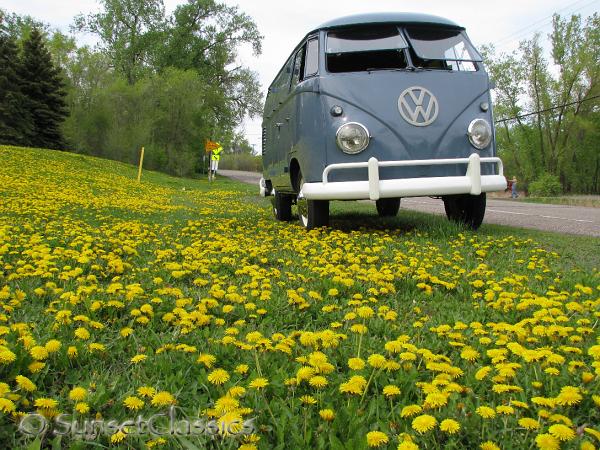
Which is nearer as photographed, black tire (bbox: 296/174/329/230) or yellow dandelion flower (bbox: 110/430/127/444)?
yellow dandelion flower (bbox: 110/430/127/444)

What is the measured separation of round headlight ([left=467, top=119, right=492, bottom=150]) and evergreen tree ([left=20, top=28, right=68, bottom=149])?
3553 centimetres

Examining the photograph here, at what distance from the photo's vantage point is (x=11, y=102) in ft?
110

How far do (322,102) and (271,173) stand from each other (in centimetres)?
334

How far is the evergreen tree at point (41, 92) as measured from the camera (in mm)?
35562

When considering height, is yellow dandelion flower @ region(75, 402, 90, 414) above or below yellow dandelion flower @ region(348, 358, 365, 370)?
below

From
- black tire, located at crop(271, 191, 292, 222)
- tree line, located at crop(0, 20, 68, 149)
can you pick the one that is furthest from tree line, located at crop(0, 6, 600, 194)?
black tire, located at crop(271, 191, 292, 222)

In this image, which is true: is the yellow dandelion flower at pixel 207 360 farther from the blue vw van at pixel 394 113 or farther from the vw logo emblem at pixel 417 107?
the vw logo emblem at pixel 417 107

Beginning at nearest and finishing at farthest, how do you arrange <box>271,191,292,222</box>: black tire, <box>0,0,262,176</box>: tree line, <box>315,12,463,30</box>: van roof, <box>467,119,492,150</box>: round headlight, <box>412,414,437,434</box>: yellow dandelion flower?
<box>412,414,437,434</box>: yellow dandelion flower, <box>467,119,492,150</box>: round headlight, <box>315,12,463,30</box>: van roof, <box>271,191,292,222</box>: black tire, <box>0,0,262,176</box>: tree line

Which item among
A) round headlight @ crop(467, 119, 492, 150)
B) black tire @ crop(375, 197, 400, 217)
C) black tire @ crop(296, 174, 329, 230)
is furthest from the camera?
black tire @ crop(375, 197, 400, 217)

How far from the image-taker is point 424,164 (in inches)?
230

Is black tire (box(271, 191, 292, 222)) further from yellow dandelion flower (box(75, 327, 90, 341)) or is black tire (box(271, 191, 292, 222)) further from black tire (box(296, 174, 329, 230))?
yellow dandelion flower (box(75, 327, 90, 341))

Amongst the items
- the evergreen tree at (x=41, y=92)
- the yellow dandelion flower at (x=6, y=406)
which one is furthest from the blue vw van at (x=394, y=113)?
the evergreen tree at (x=41, y=92)

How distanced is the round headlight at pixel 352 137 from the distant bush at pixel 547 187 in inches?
1676

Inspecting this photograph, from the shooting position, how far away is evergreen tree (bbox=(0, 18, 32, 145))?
109ft
